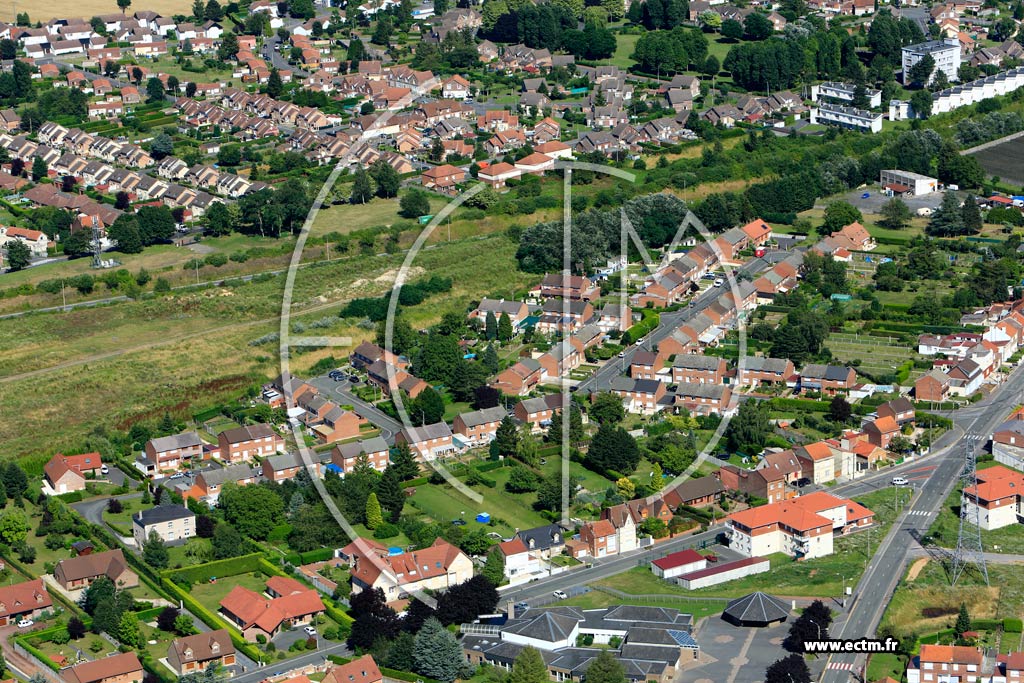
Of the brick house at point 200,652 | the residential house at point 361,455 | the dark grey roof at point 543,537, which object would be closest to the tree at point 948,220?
the residential house at point 361,455

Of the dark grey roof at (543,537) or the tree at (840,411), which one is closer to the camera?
the dark grey roof at (543,537)

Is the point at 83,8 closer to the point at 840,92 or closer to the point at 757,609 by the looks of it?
the point at 840,92

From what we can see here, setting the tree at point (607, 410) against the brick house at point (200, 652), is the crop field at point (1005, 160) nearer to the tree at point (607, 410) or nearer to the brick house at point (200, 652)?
the tree at point (607, 410)

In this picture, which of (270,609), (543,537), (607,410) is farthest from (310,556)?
(607,410)

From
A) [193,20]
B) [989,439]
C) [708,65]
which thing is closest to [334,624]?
[989,439]

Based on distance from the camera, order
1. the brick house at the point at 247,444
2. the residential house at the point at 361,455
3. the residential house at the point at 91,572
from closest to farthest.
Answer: the residential house at the point at 91,572, the residential house at the point at 361,455, the brick house at the point at 247,444

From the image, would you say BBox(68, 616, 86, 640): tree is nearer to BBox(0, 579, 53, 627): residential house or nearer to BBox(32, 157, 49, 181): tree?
BBox(0, 579, 53, 627): residential house
